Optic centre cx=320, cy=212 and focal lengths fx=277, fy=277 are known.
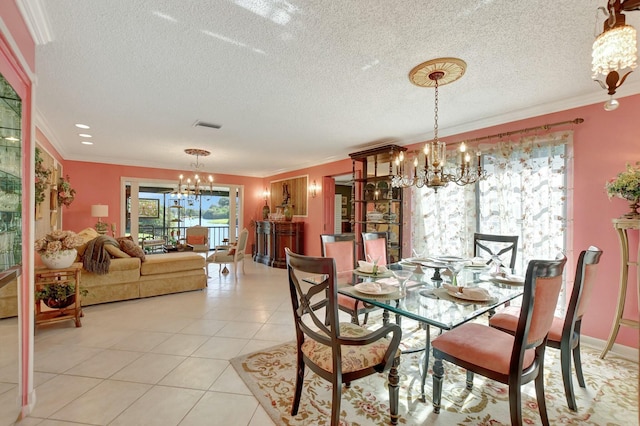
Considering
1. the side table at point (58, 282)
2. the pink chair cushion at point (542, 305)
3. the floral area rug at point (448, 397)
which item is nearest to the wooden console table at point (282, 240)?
the side table at point (58, 282)

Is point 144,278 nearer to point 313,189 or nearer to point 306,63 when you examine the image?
point 313,189

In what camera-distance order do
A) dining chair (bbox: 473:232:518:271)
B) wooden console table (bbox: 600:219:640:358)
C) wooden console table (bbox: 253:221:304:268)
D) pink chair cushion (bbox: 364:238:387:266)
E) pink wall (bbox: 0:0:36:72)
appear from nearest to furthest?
pink wall (bbox: 0:0:36:72)
wooden console table (bbox: 600:219:640:358)
dining chair (bbox: 473:232:518:271)
pink chair cushion (bbox: 364:238:387:266)
wooden console table (bbox: 253:221:304:268)

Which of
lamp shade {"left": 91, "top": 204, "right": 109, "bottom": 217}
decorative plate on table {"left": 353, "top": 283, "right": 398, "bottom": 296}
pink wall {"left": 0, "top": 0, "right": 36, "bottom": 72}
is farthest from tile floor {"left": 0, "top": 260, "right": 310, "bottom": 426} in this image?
lamp shade {"left": 91, "top": 204, "right": 109, "bottom": 217}

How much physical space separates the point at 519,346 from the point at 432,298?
0.53 meters

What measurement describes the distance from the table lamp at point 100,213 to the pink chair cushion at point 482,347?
6.62 metres

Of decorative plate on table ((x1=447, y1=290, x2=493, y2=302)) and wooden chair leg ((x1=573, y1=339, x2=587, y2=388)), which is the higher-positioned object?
decorative plate on table ((x1=447, y1=290, x2=493, y2=302))

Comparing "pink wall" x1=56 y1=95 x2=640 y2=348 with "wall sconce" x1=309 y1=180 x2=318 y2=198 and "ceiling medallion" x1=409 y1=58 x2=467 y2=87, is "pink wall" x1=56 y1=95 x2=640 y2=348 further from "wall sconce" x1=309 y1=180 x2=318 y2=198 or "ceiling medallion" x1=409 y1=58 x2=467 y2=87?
"wall sconce" x1=309 y1=180 x2=318 y2=198

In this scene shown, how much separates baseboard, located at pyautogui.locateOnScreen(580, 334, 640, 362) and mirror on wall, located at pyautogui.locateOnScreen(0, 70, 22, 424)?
177 inches

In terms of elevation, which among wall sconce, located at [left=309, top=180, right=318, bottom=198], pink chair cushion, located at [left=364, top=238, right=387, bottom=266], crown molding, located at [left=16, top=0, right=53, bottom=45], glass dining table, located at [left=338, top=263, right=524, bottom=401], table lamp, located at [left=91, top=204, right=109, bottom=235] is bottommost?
glass dining table, located at [left=338, top=263, right=524, bottom=401]

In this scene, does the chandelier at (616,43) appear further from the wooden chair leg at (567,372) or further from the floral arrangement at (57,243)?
the floral arrangement at (57,243)

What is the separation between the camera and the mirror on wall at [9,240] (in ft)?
4.64

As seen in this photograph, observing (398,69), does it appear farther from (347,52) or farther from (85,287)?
(85,287)

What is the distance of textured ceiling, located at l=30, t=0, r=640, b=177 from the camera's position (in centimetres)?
164

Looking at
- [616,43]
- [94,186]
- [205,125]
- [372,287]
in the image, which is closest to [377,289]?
[372,287]
